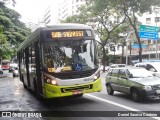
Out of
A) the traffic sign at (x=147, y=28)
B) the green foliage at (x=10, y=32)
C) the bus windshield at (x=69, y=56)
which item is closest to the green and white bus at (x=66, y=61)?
the bus windshield at (x=69, y=56)

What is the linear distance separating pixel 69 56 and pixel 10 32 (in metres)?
37.8

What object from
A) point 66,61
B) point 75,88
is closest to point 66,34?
point 66,61

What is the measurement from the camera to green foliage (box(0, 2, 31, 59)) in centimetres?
4354

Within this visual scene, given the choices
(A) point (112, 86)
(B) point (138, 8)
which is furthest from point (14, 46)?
(A) point (112, 86)

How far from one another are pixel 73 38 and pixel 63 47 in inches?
21.8

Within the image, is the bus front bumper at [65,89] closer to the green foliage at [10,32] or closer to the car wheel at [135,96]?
the car wheel at [135,96]

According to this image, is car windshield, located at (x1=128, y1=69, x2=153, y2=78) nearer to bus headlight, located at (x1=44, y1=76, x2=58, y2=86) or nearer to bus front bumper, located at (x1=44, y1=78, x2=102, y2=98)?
bus front bumper, located at (x1=44, y1=78, x2=102, y2=98)

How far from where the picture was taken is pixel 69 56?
1145 centimetres

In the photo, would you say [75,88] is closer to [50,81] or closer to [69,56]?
[50,81]

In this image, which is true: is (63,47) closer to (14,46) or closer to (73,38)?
(73,38)

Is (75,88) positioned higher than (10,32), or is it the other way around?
(10,32)

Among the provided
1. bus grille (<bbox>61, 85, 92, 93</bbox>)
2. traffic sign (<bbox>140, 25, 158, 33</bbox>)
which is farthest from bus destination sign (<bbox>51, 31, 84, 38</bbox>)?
traffic sign (<bbox>140, 25, 158, 33</bbox>)

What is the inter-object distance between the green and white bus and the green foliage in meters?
31.8

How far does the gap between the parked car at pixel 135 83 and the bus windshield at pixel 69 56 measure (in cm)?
203
